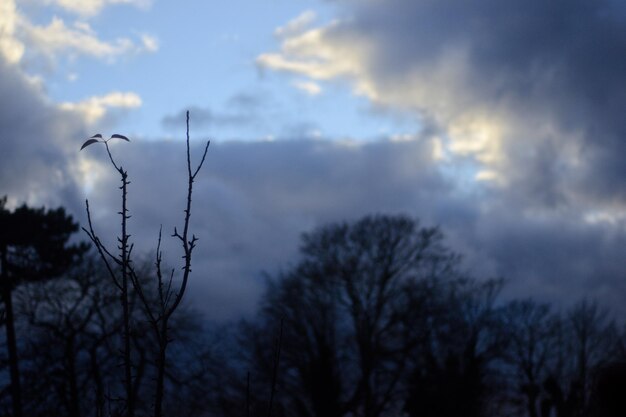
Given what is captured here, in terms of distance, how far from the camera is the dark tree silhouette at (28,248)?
32688 millimetres

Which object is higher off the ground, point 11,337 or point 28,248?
point 28,248

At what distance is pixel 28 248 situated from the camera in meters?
33.4

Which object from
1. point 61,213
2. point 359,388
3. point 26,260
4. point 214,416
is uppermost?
point 61,213

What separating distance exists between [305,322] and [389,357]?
5.12 m

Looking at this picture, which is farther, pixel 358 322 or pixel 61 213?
pixel 358 322

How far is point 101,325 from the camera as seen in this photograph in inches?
1540

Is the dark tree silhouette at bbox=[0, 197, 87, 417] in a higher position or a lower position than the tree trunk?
higher

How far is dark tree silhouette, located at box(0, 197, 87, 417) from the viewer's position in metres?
32.7

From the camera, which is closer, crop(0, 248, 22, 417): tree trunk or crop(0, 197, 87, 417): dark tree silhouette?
crop(0, 248, 22, 417): tree trunk

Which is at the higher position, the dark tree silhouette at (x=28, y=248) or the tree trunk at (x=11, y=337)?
the dark tree silhouette at (x=28, y=248)

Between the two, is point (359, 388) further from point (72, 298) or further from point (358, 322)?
point (72, 298)

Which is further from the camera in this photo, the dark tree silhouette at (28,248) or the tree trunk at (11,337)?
the dark tree silhouette at (28,248)

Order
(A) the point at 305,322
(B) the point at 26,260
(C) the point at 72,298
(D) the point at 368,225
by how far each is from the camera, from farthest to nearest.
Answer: (D) the point at 368,225, (A) the point at 305,322, (C) the point at 72,298, (B) the point at 26,260

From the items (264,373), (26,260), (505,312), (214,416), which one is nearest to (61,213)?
(26,260)
